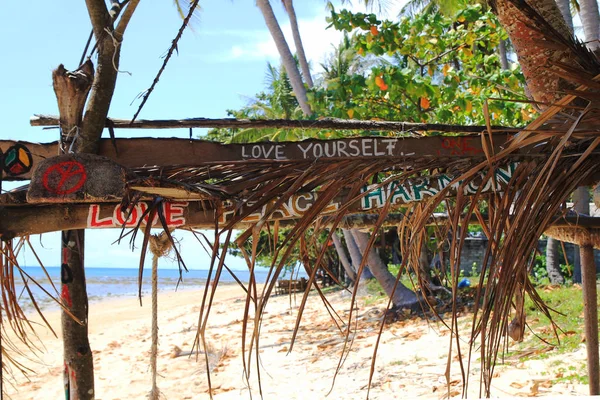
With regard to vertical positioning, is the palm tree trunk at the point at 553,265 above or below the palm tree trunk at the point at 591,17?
below

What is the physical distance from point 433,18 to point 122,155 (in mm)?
7504

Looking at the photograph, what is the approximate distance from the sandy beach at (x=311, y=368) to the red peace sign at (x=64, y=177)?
2855 millimetres

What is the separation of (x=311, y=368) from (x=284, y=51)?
5.54 meters

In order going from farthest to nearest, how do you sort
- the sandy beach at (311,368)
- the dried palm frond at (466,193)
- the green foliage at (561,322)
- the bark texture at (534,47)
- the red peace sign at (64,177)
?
1. the green foliage at (561,322)
2. the sandy beach at (311,368)
3. the bark texture at (534,47)
4. the red peace sign at (64,177)
5. the dried palm frond at (466,193)

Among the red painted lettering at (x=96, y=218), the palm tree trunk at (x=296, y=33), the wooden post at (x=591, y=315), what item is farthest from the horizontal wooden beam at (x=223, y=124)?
the palm tree trunk at (x=296, y=33)

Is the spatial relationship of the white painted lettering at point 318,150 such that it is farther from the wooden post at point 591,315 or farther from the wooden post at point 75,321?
the wooden post at point 591,315

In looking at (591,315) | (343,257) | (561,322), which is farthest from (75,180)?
(343,257)

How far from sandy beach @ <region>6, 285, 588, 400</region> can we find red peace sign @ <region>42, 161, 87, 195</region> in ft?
9.37

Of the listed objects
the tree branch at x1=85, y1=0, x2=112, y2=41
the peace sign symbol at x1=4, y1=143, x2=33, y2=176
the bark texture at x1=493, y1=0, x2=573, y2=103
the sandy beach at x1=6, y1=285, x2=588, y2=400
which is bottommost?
the sandy beach at x1=6, y1=285, x2=588, y2=400

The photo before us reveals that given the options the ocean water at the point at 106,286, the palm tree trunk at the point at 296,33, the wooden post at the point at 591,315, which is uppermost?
the palm tree trunk at the point at 296,33

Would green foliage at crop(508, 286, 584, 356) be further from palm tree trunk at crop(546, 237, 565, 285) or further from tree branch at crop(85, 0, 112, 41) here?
tree branch at crop(85, 0, 112, 41)

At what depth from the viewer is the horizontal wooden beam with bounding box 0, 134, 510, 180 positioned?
9.00 ft

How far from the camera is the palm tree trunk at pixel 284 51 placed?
10633 mm

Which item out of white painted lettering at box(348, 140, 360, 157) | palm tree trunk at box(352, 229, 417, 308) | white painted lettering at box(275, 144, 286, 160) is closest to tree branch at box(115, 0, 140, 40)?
white painted lettering at box(275, 144, 286, 160)
